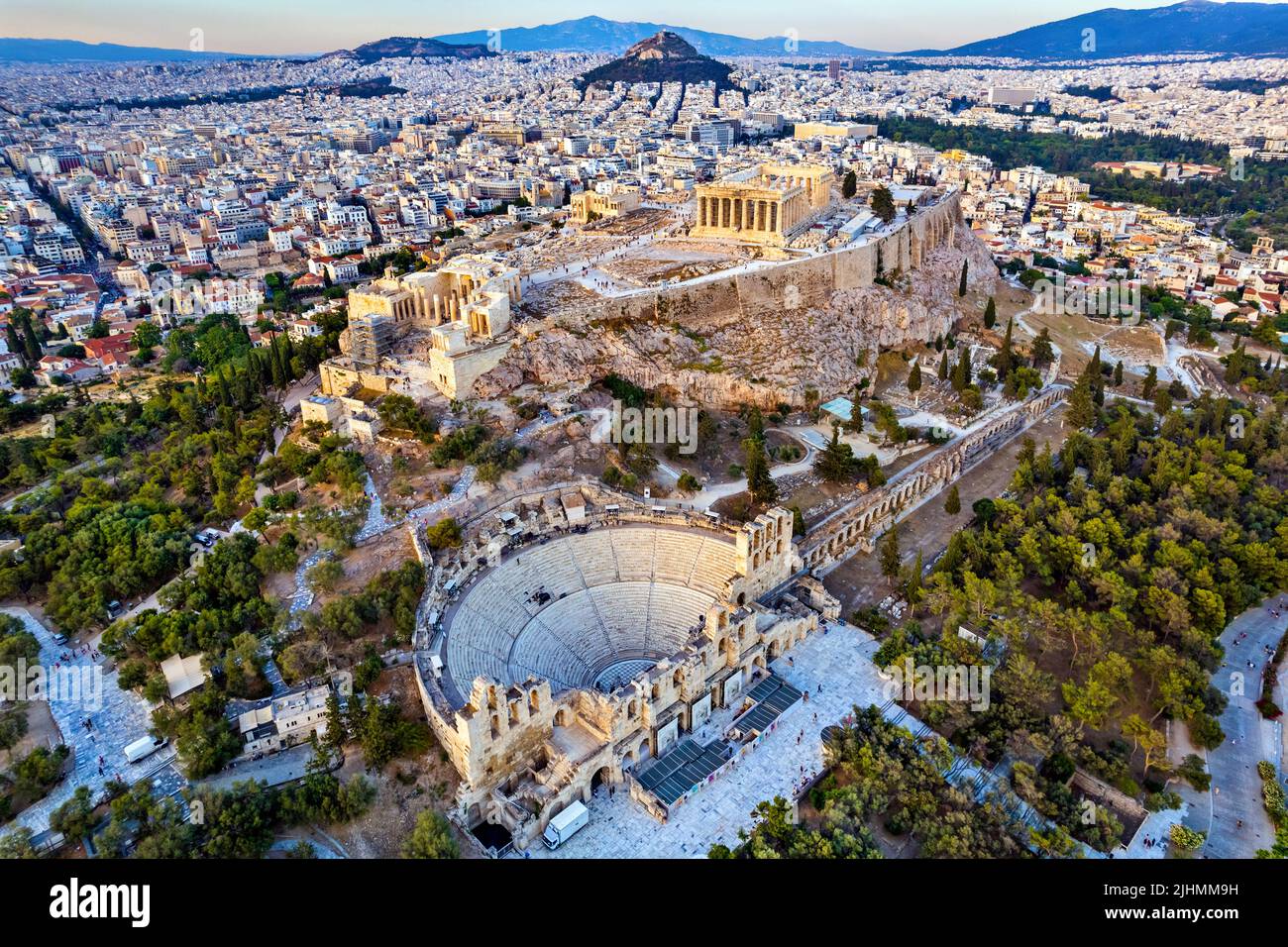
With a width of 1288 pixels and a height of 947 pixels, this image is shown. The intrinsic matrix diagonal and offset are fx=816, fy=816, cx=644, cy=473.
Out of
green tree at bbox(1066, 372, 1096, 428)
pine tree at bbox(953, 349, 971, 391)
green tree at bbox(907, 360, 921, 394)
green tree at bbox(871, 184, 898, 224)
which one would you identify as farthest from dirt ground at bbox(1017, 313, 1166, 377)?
green tree at bbox(871, 184, 898, 224)

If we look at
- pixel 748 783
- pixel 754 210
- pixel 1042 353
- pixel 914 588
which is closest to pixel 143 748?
pixel 748 783

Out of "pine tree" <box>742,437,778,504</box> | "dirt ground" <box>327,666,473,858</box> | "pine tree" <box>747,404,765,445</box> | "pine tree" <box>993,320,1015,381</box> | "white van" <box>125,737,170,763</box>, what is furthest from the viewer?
"pine tree" <box>993,320,1015,381</box>

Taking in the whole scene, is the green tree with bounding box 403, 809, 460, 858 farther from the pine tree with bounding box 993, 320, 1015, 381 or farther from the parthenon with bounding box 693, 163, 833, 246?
the parthenon with bounding box 693, 163, 833, 246

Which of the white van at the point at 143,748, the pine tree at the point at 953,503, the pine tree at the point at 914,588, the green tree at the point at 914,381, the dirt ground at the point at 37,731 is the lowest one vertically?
the dirt ground at the point at 37,731

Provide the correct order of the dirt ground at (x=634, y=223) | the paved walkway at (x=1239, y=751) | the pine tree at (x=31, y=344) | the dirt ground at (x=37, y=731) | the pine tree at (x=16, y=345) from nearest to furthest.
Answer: the paved walkway at (x=1239, y=751)
the dirt ground at (x=37, y=731)
the pine tree at (x=31, y=344)
the pine tree at (x=16, y=345)
the dirt ground at (x=634, y=223)

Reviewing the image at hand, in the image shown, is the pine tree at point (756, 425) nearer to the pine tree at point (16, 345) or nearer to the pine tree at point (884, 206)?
the pine tree at point (884, 206)

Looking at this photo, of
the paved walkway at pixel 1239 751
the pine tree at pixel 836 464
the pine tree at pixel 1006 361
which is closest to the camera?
the paved walkway at pixel 1239 751

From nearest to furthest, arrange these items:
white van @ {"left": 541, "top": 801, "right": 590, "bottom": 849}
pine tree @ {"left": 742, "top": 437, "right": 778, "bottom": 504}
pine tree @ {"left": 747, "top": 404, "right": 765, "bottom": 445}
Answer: white van @ {"left": 541, "top": 801, "right": 590, "bottom": 849} → pine tree @ {"left": 742, "top": 437, "right": 778, "bottom": 504} → pine tree @ {"left": 747, "top": 404, "right": 765, "bottom": 445}

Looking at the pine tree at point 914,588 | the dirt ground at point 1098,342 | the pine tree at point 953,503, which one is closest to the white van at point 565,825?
the pine tree at point 914,588
